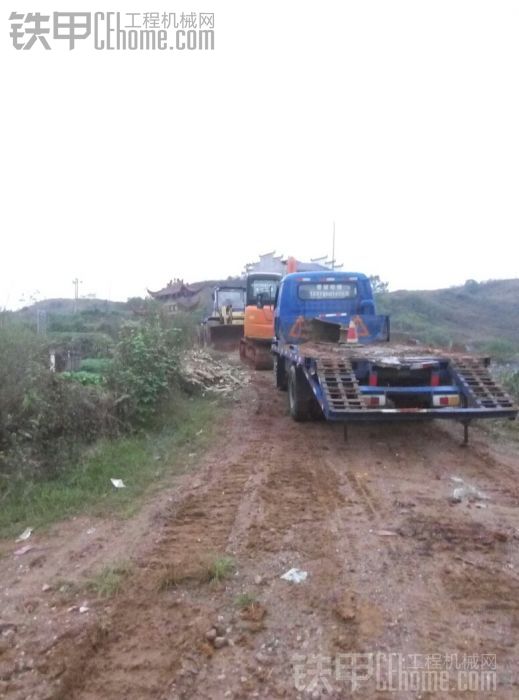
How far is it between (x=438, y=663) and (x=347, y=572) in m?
0.97

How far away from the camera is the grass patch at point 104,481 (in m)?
5.29

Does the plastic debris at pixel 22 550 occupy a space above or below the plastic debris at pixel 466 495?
below

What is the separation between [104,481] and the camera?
5941 millimetres

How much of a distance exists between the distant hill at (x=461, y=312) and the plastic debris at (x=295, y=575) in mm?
24671

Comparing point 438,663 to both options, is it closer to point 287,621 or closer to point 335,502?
point 287,621

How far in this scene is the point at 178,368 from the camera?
9.91 metres

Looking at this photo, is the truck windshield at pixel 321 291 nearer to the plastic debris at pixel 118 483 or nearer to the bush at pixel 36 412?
the bush at pixel 36 412

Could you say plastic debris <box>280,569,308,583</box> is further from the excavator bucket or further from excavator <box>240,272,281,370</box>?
the excavator bucket

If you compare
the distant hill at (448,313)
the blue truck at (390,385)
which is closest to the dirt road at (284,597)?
the blue truck at (390,385)

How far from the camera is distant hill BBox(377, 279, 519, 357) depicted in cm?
3097

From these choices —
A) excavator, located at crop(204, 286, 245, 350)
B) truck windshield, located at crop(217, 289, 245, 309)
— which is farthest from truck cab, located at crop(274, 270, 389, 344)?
truck windshield, located at crop(217, 289, 245, 309)

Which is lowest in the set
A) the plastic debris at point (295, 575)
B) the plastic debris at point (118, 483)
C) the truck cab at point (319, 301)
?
the plastic debris at point (118, 483)

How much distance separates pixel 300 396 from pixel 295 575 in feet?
15.5

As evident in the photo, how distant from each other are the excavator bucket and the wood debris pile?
6463mm
